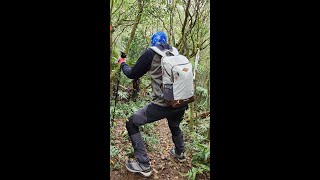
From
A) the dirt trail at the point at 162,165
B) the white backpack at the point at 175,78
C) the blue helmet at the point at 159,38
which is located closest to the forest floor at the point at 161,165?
the dirt trail at the point at 162,165

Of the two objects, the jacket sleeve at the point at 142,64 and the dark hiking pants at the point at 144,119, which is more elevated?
the jacket sleeve at the point at 142,64

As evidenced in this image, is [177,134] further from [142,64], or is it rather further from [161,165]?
[142,64]

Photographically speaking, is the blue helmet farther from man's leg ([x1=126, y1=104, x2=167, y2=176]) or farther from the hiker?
man's leg ([x1=126, y1=104, x2=167, y2=176])

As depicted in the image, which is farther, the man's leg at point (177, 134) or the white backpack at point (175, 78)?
the man's leg at point (177, 134)

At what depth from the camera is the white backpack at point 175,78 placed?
123 inches

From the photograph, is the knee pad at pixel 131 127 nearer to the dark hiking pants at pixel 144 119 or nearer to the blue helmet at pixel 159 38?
the dark hiking pants at pixel 144 119

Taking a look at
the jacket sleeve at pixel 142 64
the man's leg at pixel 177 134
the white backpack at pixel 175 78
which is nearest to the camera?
the white backpack at pixel 175 78

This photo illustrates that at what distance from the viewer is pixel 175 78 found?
3.13 metres

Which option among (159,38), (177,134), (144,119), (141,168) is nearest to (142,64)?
(159,38)

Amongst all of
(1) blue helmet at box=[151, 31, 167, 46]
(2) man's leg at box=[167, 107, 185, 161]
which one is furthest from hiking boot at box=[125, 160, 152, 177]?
Answer: (1) blue helmet at box=[151, 31, 167, 46]

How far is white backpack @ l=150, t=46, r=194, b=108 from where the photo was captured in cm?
313
